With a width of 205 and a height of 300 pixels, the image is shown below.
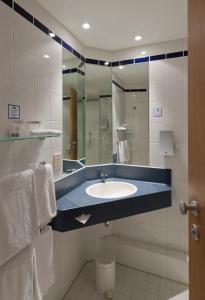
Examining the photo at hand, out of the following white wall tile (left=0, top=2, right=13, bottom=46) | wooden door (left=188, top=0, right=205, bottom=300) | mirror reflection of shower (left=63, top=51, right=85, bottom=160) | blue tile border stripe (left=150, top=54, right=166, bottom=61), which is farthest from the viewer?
blue tile border stripe (left=150, top=54, right=166, bottom=61)

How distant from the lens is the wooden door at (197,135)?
28.8 inches

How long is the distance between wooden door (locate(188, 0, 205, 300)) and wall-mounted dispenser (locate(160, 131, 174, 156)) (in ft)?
3.67

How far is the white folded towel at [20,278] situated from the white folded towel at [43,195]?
18 cm

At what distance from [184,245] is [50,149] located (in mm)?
1667

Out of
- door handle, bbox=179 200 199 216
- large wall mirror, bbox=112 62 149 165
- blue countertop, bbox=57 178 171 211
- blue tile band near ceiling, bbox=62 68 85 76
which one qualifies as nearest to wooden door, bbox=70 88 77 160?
blue tile band near ceiling, bbox=62 68 85 76

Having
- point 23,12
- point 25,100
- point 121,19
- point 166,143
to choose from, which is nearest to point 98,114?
point 166,143

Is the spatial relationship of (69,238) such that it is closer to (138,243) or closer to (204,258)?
(138,243)

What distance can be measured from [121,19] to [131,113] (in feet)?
2.98

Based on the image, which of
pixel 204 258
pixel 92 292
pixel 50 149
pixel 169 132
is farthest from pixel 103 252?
pixel 204 258

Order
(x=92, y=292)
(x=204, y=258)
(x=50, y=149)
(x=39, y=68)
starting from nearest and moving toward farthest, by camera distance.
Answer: (x=204, y=258) < (x=39, y=68) < (x=50, y=149) < (x=92, y=292)

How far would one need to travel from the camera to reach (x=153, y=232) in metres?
2.19

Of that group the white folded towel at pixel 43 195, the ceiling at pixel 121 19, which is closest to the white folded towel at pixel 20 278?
the white folded towel at pixel 43 195

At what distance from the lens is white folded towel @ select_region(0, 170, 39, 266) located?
0.95 meters

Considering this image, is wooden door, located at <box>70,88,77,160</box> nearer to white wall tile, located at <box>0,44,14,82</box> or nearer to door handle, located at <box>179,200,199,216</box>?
white wall tile, located at <box>0,44,14,82</box>
